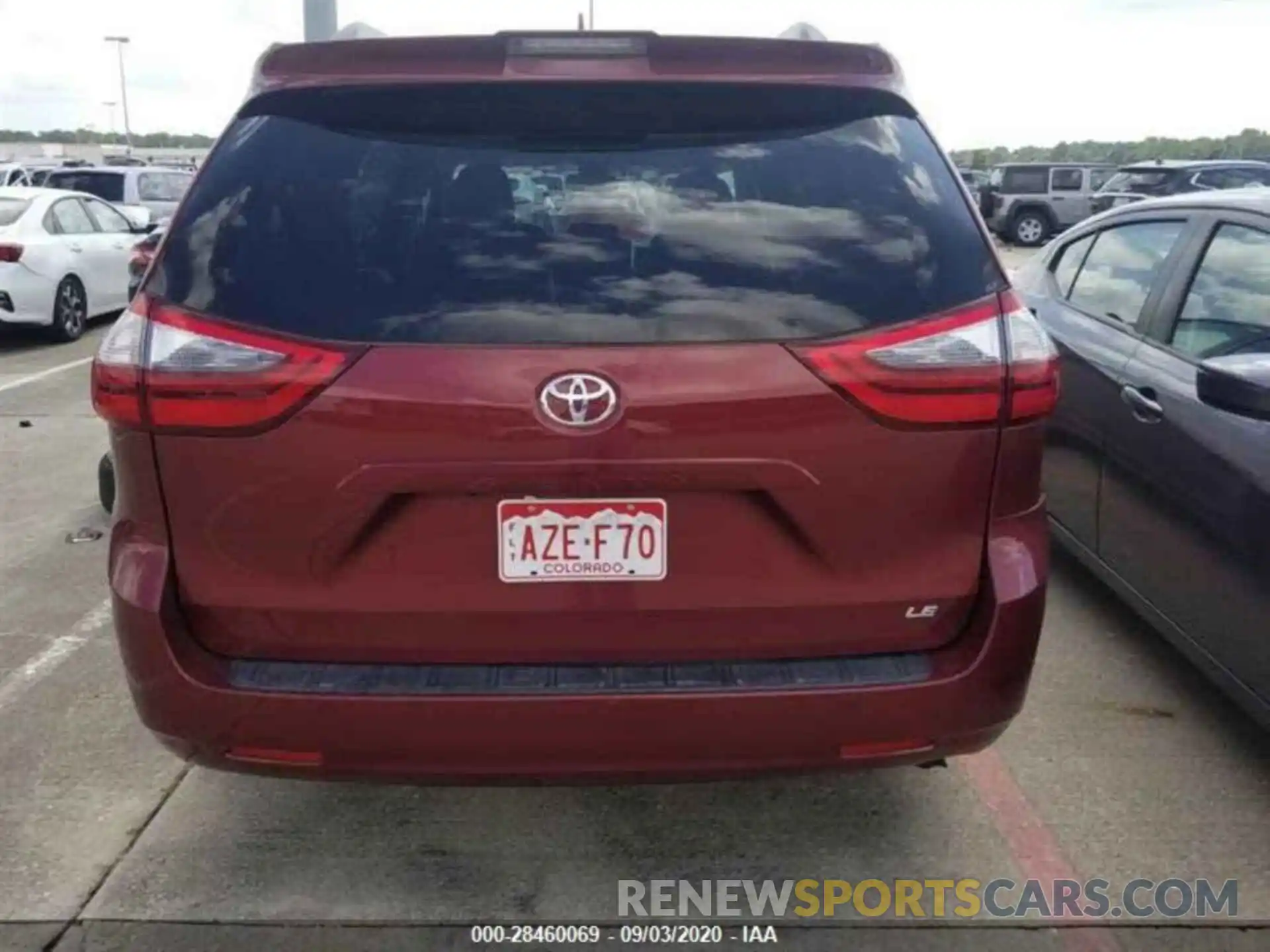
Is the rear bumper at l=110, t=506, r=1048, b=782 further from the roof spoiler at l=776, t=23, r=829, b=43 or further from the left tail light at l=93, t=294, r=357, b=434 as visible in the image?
the roof spoiler at l=776, t=23, r=829, b=43

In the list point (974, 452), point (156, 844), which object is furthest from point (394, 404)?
point (156, 844)

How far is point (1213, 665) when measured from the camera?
3.50 m

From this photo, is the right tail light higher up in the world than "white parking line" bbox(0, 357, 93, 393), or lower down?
higher up

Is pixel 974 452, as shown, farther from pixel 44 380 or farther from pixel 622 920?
pixel 44 380

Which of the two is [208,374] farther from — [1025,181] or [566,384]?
[1025,181]

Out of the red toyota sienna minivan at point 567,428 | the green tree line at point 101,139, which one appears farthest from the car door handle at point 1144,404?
the green tree line at point 101,139

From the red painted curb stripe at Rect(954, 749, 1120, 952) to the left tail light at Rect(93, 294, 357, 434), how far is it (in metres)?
2.03

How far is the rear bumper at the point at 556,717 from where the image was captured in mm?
2270

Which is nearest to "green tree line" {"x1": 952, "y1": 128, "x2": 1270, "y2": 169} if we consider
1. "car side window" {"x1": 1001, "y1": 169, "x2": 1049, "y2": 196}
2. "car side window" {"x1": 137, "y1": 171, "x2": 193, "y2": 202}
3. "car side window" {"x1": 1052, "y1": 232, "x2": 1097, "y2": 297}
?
"car side window" {"x1": 1001, "y1": 169, "x2": 1049, "y2": 196}

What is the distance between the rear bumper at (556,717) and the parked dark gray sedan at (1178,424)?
3.17 feet

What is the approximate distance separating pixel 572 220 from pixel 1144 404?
240cm

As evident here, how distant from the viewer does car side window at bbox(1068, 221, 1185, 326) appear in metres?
4.38

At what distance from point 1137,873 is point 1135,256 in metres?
2.54

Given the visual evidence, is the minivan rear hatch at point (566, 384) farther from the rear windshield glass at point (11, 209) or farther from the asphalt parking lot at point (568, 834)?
the rear windshield glass at point (11, 209)
